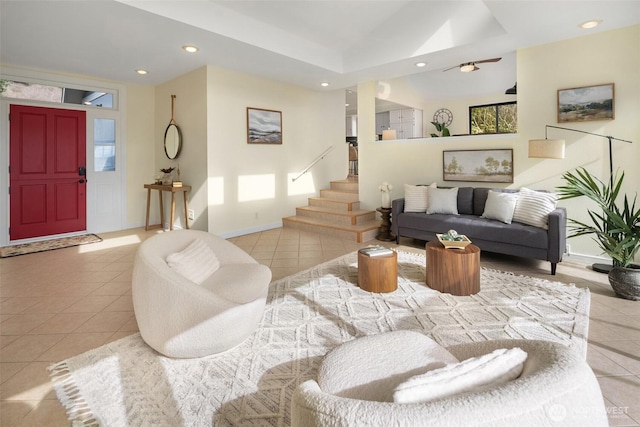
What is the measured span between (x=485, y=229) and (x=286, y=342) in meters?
2.89

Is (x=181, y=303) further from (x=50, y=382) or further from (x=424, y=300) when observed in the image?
→ (x=424, y=300)

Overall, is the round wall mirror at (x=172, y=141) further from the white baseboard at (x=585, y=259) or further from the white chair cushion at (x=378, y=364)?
the white baseboard at (x=585, y=259)

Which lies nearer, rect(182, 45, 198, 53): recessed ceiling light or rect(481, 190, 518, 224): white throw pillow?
rect(481, 190, 518, 224): white throw pillow

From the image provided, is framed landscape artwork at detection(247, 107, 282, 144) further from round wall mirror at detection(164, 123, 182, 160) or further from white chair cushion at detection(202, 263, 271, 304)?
white chair cushion at detection(202, 263, 271, 304)

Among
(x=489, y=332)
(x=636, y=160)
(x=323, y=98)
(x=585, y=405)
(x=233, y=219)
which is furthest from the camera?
(x=323, y=98)

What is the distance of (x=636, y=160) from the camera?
3791 mm

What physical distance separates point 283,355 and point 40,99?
19.5 feet

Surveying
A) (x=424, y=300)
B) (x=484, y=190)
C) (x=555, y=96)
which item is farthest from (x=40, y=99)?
(x=555, y=96)

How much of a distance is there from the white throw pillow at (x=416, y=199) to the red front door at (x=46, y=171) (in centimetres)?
548

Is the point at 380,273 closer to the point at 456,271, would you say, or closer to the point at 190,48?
the point at 456,271

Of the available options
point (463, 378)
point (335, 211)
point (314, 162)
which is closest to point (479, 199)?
point (335, 211)

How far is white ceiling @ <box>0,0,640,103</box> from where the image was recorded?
349cm

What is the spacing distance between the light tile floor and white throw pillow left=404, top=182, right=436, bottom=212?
572 millimetres

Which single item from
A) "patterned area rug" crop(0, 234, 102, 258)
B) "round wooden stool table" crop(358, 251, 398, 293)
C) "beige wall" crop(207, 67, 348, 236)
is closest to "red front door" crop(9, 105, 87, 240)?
"patterned area rug" crop(0, 234, 102, 258)
